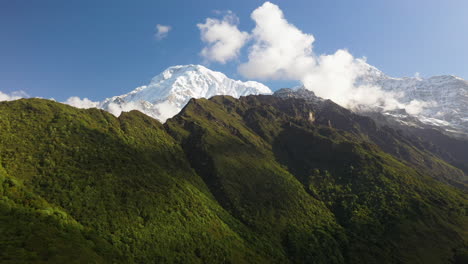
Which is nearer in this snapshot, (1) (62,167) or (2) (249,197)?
(1) (62,167)

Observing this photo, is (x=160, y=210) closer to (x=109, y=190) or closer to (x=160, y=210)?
(x=160, y=210)

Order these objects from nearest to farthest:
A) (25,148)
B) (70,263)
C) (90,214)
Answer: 1. (70,263)
2. (90,214)
3. (25,148)

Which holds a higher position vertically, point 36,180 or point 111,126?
point 111,126

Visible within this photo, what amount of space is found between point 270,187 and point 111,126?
119565 mm

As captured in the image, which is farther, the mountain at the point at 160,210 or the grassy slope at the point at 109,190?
the grassy slope at the point at 109,190

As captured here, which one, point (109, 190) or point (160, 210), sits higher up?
point (160, 210)

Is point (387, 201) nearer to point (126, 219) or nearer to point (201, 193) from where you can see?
point (201, 193)

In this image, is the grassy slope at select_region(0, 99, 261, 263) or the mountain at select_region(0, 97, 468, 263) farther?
the grassy slope at select_region(0, 99, 261, 263)

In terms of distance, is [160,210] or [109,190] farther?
[160,210]

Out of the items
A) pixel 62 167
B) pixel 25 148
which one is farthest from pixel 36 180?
pixel 25 148

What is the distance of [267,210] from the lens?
550 feet

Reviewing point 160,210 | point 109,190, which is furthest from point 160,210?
point 109,190

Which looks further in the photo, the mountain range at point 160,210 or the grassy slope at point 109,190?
the grassy slope at point 109,190

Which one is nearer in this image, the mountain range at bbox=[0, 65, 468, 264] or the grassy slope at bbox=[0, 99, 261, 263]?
the mountain range at bbox=[0, 65, 468, 264]
